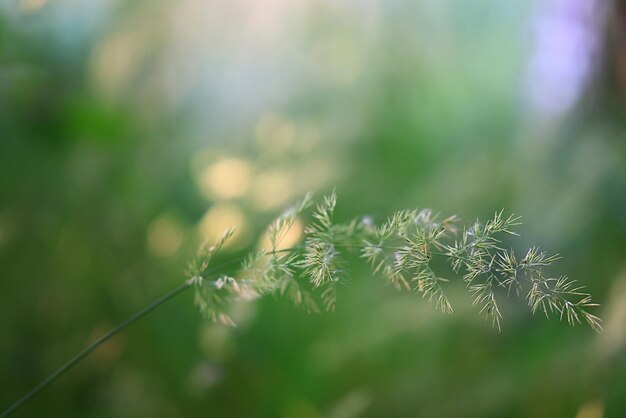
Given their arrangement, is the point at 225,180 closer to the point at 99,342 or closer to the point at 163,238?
the point at 163,238

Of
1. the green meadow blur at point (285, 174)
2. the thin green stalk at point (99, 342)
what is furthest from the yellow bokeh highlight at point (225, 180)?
the thin green stalk at point (99, 342)

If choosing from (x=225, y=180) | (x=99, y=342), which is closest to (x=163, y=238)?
(x=225, y=180)

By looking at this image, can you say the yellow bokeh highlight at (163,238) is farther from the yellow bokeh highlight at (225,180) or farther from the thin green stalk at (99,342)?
the thin green stalk at (99,342)

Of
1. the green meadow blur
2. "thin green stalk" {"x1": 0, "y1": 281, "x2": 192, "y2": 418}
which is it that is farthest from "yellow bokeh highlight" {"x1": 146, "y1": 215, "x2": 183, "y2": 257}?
"thin green stalk" {"x1": 0, "y1": 281, "x2": 192, "y2": 418}

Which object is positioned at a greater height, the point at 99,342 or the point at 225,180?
the point at 225,180

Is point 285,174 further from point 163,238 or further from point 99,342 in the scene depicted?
point 99,342

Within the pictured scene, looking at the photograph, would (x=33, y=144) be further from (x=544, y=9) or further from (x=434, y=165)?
(x=544, y=9)

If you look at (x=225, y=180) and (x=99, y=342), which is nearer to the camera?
(x=99, y=342)

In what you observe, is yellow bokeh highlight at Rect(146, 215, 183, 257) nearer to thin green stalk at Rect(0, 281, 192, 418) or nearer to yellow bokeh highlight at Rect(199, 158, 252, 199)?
yellow bokeh highlight at Rect(199, 158, 252, 199)
